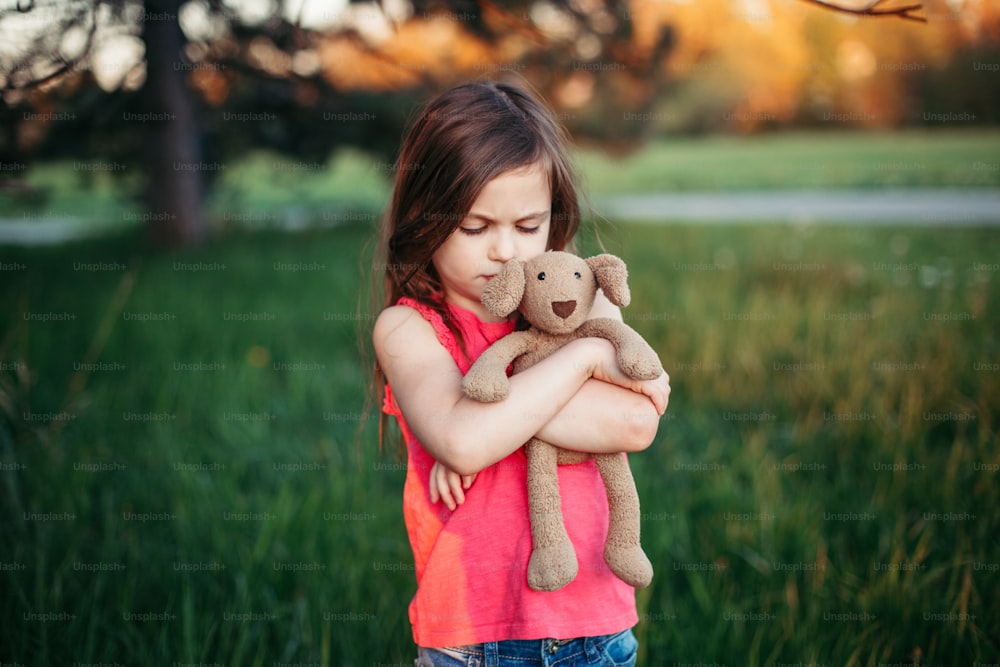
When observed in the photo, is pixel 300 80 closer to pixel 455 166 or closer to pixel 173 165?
pixel 455 166

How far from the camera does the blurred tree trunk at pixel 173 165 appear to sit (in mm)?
6406

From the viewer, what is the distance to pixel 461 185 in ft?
4.81

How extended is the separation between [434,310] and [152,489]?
77.4 inches

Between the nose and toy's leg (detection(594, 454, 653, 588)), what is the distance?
1.36 feet

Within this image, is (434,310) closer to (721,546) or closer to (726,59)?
(721,546)

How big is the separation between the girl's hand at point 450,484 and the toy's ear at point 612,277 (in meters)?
0.45

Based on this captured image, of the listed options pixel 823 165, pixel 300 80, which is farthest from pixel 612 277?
pixel 823 165

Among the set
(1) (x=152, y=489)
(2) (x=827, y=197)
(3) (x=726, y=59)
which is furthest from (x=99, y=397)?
(3) (x=726, y=59)

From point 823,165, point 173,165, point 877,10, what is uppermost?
point 823,165

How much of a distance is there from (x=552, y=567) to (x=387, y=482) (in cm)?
202

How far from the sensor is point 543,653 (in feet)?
4.73

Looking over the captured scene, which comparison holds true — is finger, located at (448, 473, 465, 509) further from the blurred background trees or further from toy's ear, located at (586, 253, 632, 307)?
the blurred background trees

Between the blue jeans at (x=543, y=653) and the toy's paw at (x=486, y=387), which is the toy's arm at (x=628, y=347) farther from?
the blue jeans at (x=543, y=653)

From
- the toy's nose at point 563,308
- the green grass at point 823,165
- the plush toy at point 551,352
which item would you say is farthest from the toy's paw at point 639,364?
the green grass at point 823,165
